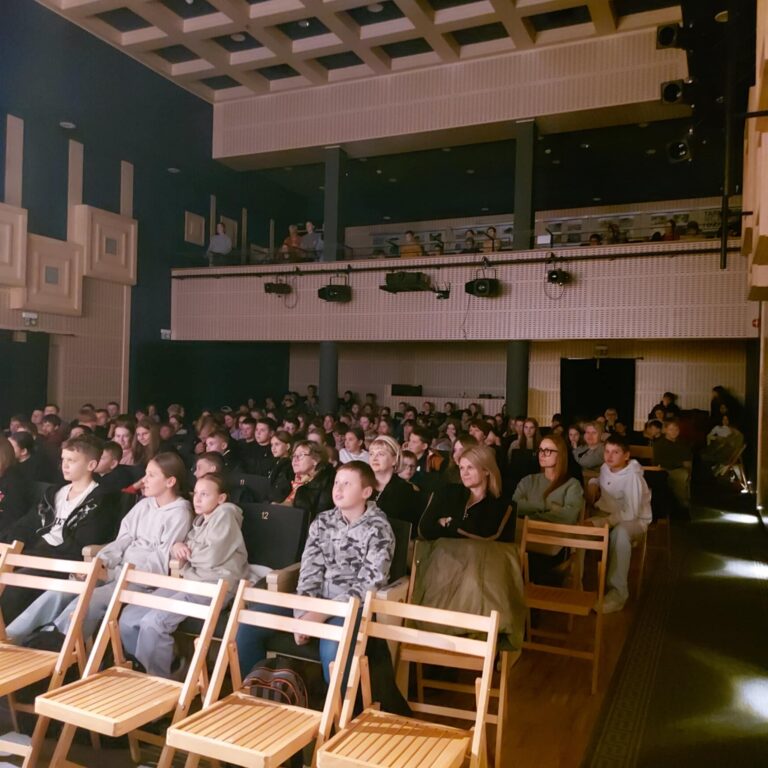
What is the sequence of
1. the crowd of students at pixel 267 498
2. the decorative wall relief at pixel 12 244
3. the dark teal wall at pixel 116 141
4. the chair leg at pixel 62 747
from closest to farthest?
the chair leg at pixel 62 747
the crowd of students at pixel 267 498
the decorative wall relief at pixel 12 244
the dark teal wall at pixel 116 141

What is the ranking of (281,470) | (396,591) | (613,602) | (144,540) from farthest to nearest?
1. (281,470)
2. (613,602)
3. (144,540)
4. (396,591)

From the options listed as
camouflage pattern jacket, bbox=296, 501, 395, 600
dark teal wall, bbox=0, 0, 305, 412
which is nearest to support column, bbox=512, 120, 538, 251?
dark teal wall, bbox=0, 0, 305, 412

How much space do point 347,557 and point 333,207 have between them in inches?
407

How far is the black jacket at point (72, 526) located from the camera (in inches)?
157

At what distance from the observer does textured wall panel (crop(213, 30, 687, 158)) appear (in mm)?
10711

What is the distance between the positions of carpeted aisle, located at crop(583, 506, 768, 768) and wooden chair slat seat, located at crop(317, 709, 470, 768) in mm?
1016

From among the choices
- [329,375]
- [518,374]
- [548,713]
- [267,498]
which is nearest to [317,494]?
[267,498]

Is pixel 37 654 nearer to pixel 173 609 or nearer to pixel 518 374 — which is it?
pixel 173 609

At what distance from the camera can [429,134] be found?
1223 centimetres

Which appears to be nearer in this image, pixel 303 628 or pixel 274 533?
pixel 303 628

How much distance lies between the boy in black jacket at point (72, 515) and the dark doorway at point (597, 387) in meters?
11.9

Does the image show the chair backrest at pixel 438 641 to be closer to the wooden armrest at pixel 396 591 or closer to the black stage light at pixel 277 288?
the wooden armrest at pixel 396 591

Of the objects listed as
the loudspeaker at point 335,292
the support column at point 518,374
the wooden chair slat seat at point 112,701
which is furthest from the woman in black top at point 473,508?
the loudspeaker at point 335,292

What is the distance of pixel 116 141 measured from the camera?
1154 centimetres
